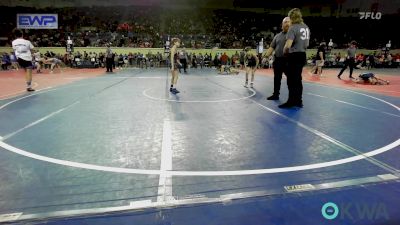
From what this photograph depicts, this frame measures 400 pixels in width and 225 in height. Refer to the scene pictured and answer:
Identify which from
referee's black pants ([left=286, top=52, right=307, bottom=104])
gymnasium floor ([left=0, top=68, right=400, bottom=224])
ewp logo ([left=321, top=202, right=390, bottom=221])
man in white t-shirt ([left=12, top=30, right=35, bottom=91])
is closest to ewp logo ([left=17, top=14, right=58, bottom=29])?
man in white t-shirt ([left=12, top=30, right=35, bottom=91])

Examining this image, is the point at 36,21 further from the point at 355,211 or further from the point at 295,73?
the point at 355,211

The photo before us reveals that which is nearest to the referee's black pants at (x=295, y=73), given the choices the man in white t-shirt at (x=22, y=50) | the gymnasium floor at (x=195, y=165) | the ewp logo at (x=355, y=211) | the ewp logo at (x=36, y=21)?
the gymnasium floor at (x=195, y=165)

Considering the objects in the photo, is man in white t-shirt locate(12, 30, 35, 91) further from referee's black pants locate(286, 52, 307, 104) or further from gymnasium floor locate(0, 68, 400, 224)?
referee's black pants locate(286, 52, 307, 104)

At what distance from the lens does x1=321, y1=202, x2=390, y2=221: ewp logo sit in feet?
7.72

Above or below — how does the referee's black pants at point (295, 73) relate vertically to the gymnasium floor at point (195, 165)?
above

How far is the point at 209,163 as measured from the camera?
3.51m

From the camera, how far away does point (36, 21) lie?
2631 centimetres

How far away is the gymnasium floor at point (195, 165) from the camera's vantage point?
2457mm

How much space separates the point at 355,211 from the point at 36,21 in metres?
Answer: 29.6

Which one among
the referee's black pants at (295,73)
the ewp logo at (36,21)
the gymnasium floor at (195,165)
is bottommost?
the gymnasium floor at (195,165)

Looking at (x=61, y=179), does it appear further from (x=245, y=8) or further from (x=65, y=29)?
(x=245, y=8)

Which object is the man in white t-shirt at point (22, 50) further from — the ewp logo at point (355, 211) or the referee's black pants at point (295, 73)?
the ewp logo at point (355, 211)

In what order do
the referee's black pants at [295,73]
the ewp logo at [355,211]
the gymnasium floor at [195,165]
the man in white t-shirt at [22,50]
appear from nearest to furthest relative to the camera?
the ewp logo at [355,211] → the gymnasium floor at [195,165] → the referee's black pants at [295,73] → the man in white t-shirt at [22,50]

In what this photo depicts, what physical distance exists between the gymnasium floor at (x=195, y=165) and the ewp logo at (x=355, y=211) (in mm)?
18
